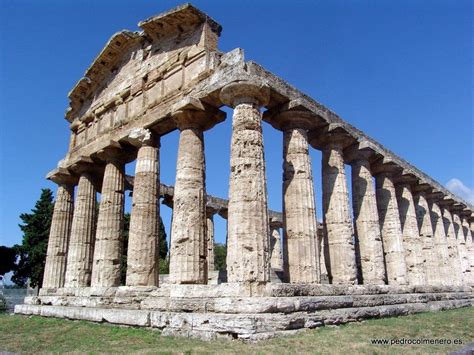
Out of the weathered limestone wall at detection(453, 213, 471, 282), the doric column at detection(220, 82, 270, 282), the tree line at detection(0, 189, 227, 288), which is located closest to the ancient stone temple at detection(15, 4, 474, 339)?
the doric column at detection(220, 82, 270, 282)

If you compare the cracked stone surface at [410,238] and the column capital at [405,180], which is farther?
the column capital at [405,180]

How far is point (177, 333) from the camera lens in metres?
10.2

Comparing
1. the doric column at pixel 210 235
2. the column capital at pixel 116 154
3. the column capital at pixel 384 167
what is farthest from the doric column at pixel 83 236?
the column capital at pixel 384 167

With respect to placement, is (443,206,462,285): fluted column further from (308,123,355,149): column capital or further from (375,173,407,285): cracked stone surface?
(308,123,355,149): column capital

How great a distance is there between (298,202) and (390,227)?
8.05 metres

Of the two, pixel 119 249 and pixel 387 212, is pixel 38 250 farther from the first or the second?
pixel 387 212

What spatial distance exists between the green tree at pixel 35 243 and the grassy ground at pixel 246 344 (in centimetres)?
2327

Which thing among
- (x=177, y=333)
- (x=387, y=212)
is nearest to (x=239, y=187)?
(x=177, y=333)

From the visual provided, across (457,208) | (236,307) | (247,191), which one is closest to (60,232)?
(247,191)

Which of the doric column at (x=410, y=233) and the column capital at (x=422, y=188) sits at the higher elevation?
the column capital at (x=422, y=188)

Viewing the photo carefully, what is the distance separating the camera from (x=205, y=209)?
13984 mm

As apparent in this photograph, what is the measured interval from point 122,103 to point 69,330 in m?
10.4

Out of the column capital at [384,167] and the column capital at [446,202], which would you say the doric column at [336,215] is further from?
the column capital at [446,202]

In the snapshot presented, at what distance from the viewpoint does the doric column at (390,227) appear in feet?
60.7
